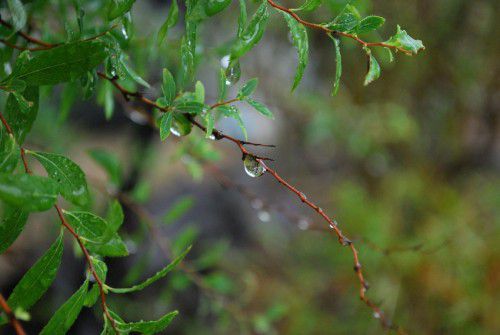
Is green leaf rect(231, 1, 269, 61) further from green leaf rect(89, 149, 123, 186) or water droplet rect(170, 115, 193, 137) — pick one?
green leaf rect(89, 149, 123, 186)

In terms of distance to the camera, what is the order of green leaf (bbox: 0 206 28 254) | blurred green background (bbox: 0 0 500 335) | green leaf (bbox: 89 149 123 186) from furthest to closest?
1. blurred green background (bbox: 0 0 500 335)
2. green leaf (bbox: 89 149 123 186)
3. green leaf (bbox: 0 206 28 254)

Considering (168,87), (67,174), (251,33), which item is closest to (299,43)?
(251,33)

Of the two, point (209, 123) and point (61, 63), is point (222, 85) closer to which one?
point (209, 123)

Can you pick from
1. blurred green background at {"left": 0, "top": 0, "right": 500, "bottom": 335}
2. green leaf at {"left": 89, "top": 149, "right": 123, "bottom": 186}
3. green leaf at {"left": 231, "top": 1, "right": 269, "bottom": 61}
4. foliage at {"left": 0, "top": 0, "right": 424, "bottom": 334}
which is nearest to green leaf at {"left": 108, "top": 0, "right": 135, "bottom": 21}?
foliage at {"left": 0, "top": 0, "right": 424, "bottom": 334}

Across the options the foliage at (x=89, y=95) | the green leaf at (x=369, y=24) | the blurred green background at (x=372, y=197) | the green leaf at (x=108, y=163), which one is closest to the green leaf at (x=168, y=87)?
the foliage at (x=89, y=95)

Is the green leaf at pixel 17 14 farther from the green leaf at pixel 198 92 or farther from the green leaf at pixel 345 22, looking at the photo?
the green leaf at pixel 345 22

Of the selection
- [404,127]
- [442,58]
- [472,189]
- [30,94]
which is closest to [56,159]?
[30,94]
